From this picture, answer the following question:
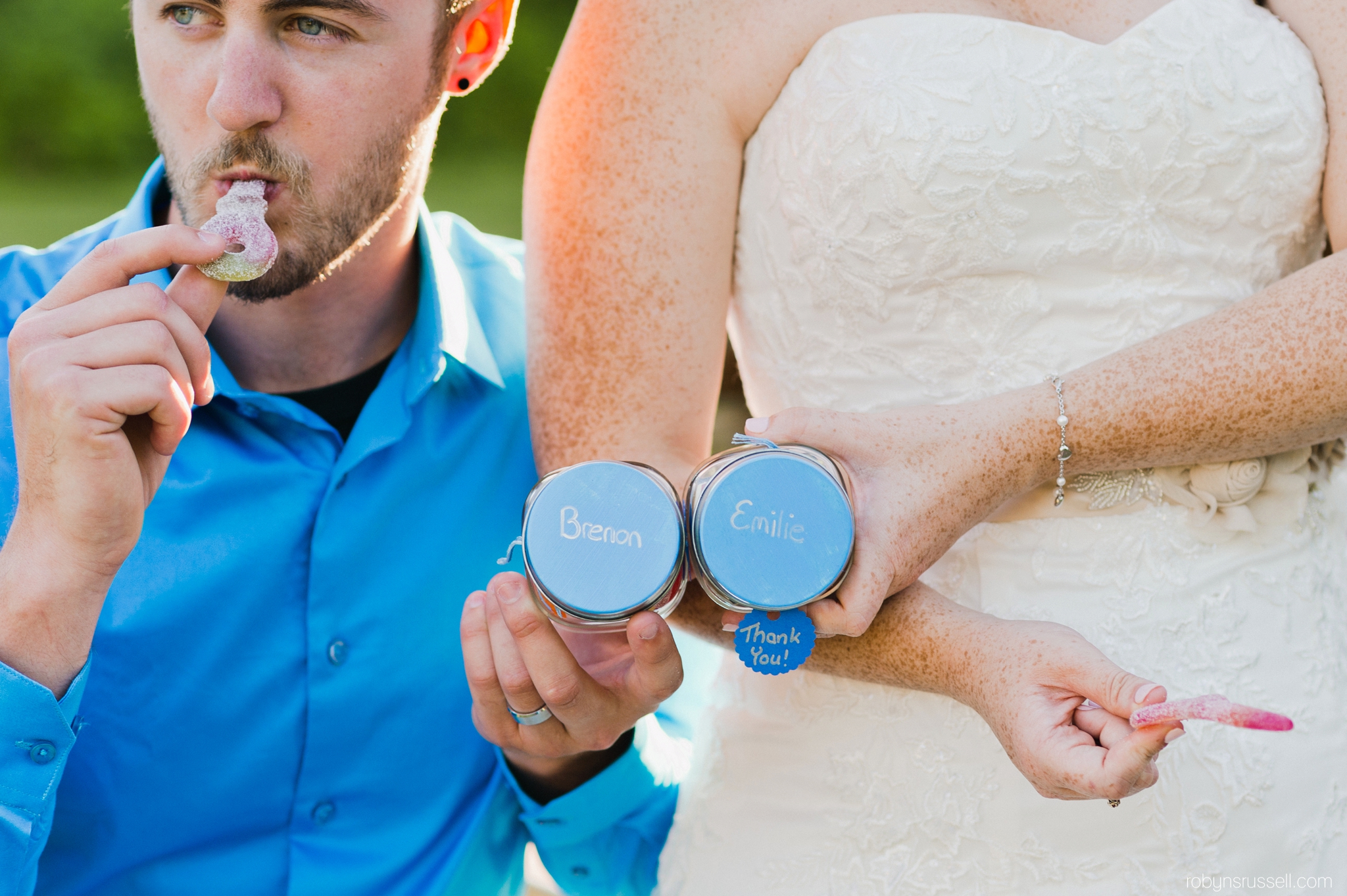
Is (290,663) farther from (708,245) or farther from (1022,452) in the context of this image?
(1022,452)

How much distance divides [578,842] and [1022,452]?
94cm

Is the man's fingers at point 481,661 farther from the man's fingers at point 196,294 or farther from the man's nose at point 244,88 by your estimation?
the man's nose at point 244,88

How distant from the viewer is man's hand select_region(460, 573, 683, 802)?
4.45 feet

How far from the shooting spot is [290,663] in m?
1.73

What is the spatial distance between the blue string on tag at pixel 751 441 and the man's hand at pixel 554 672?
22 centimetres

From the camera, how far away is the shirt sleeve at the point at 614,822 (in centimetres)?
177

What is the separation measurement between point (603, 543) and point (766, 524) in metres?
0.18

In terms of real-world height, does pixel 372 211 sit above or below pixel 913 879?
above

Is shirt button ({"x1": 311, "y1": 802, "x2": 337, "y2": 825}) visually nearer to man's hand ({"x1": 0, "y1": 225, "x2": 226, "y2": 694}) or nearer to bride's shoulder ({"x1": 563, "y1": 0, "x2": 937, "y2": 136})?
man's hand ({"x1": 0, "y1": 225, "x2": 226, "y2": 694})

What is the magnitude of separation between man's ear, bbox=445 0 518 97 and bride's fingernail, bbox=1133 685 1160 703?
1464 mm

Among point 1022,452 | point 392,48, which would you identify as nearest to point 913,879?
point 1022,452

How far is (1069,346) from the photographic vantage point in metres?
1.54

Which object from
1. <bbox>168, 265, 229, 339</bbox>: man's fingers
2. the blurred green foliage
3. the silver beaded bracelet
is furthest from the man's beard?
the blurred green foliage

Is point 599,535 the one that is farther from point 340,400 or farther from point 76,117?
point 76,117
